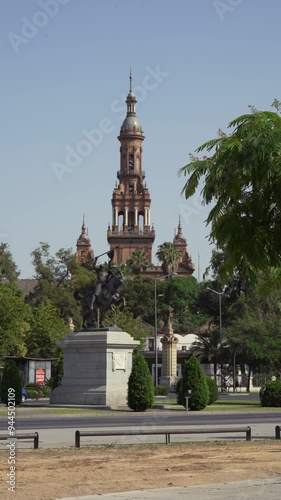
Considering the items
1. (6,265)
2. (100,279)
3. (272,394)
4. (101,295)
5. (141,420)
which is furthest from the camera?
(6,265)

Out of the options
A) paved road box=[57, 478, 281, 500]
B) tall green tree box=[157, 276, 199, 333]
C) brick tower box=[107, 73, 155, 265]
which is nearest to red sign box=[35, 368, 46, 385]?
paved road box=[57, 478, 281, 500]

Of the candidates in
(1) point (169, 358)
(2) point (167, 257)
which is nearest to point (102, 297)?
(1) point (169, 358)

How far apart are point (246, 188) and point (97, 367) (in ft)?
92.6

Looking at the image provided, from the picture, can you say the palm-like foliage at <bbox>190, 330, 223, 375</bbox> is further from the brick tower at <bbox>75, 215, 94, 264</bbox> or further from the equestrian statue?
the brick tower at <bbox>75, 215, 94, 264</bbox>

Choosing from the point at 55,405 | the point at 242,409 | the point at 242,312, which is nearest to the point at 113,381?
the point at 55,405

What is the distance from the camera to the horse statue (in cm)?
4394

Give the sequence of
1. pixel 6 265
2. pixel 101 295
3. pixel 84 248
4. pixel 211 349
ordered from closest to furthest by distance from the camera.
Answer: pixel 101 295
pixel 211 349
pixel 6 265
pixel 84 248

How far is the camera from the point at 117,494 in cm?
1409

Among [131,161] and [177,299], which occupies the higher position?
[131,161]

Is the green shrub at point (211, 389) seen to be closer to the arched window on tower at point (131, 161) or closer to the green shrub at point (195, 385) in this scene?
the green shrub at point (195, 385)

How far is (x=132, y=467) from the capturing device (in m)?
17.7

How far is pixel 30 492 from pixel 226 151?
584 cm

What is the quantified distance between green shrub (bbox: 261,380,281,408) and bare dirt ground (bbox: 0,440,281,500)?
2297 centimetres

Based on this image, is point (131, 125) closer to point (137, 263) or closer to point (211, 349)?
point (137, 263)
